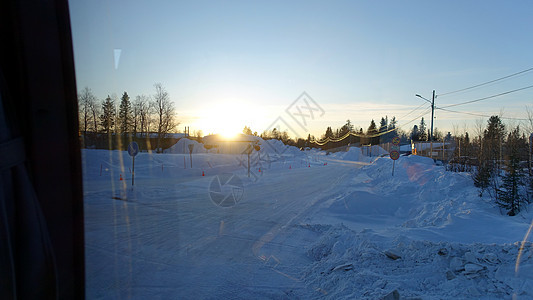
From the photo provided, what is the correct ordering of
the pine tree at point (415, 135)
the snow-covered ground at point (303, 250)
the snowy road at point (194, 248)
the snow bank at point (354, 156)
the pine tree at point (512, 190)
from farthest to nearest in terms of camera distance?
the pine tree at point (415, 135) < the snow bank at point (354, 156) < the pine tree at point (512, 190) < the snowy road at point (194, 248) < the snow-covered ground at point (303, 250)

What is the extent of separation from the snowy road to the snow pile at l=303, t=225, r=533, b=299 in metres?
0.56

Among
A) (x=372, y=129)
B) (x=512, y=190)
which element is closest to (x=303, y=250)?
(x=512, y=190)

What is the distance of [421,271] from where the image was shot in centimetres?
416

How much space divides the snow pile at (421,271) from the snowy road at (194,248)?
1.83 ft

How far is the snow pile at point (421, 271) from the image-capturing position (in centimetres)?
346

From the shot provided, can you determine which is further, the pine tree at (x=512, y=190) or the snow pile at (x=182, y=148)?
the snow pile at (x=182, y=148)

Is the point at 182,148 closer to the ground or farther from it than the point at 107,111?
closer to the ground

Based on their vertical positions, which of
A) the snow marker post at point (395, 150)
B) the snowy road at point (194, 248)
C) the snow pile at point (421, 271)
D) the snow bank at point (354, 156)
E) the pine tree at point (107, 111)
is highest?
the pine tree at point (107, 111)

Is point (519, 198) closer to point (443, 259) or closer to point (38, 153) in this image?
point (443, 259)

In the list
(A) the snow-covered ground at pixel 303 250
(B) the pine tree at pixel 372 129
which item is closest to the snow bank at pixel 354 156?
(B) the pine tree at pixel 372 129

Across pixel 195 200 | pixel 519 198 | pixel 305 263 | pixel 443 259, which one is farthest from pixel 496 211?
pixel 195 200

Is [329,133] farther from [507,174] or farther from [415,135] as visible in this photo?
[507,174]

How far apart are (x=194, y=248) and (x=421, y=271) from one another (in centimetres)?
428

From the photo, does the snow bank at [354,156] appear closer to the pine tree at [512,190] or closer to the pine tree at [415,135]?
the pine tree at [415,135]
